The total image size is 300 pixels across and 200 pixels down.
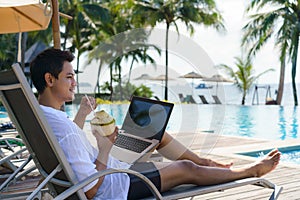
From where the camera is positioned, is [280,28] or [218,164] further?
[280,28]

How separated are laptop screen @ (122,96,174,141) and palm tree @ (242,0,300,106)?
19883mm

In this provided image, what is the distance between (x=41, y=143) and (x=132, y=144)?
94 centimetres

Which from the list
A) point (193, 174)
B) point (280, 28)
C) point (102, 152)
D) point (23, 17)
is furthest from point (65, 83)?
point (280, 28)

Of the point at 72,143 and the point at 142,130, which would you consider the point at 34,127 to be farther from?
the point at 142,130

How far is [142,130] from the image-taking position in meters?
3.04

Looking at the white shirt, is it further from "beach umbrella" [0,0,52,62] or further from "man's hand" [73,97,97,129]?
"beach umbrella" [0,0,52,62]

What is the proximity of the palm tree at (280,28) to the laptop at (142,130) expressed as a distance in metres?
19.9

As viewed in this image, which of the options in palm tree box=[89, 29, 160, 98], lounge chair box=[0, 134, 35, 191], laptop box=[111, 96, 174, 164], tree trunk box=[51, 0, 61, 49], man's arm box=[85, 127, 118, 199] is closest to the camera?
man's arm box=[85, 127, 118, 199]

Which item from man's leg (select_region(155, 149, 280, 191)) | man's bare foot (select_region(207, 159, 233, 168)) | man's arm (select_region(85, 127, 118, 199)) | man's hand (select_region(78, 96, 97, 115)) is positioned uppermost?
man's hand (select_region(78, 96, 97, 115))

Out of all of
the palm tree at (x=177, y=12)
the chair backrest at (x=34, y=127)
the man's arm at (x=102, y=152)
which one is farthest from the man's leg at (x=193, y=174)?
the palm tree at (x=177, y=12)

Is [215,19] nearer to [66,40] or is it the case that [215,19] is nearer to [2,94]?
[66,40]

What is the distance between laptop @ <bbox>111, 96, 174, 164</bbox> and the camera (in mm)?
2809

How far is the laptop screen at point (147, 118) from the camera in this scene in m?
2.92

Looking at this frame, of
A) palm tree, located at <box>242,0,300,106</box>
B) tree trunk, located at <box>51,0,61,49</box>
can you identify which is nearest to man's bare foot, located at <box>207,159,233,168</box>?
tree trunk, located at <box>51,0,61,49</box>
